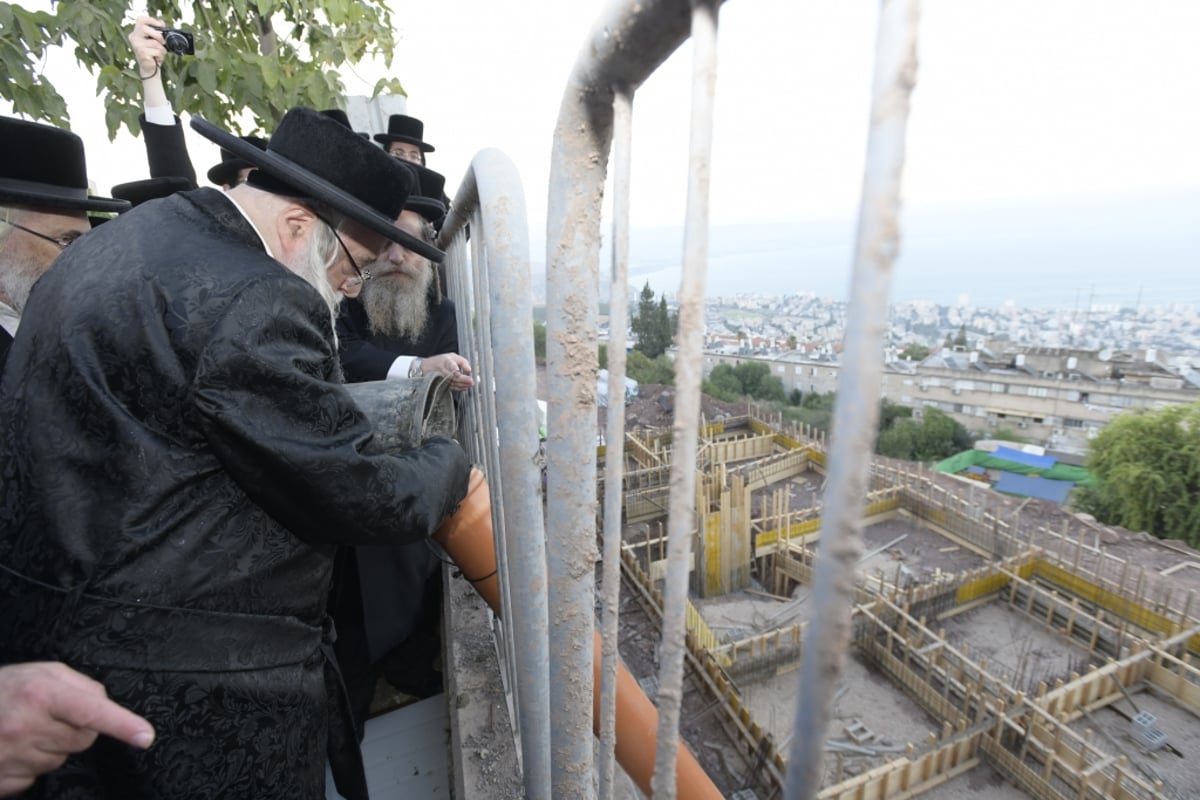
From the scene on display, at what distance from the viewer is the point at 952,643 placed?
15.0 meters

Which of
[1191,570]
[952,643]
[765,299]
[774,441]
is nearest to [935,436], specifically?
[774,441]

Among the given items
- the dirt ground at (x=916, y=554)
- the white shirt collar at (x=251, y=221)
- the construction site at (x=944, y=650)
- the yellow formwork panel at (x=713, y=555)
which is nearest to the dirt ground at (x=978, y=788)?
the construction site at (x=944, y=650)

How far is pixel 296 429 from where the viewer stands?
126 centimetres

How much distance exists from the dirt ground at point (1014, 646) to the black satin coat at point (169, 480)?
51.6 feet

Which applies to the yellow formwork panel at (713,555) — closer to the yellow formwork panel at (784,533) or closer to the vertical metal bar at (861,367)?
the yellow formwork panel at (784,533)

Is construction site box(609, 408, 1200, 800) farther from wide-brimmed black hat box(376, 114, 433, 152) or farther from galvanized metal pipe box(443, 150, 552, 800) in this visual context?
galvanized metal pipe box(443, 150, 552, 800)

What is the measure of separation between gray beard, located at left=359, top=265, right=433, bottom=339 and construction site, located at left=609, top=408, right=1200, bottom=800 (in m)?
4.99

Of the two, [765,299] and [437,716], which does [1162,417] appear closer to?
[437,716]

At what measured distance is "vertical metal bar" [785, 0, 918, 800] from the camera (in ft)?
1.19

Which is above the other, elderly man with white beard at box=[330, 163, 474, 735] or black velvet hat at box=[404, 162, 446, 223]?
black velvet hat at box=[404, 162, 446, 223]

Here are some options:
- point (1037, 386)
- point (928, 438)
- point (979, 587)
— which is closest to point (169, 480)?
point (979, 587)

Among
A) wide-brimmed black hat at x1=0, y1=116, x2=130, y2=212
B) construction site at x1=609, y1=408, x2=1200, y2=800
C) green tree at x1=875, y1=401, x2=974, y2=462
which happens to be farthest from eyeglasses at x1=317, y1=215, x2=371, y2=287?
green tree at x1=875, y1=401, x2=974, y2=462

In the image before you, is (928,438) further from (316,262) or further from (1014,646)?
(316,262)

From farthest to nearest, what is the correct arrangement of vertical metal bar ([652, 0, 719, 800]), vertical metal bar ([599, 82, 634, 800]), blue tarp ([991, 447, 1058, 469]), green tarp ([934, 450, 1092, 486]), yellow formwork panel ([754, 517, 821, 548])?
blue tarp ([991, 447, 1058, 469]) < green tarp ([934, 450, 1092, 486]) < yellow formwork panel ([754, 517, 821, 548]) < vertical metal bar ([599, 82, 634, 800]) < vertical metal bar ([652, 0, 719, 800])
